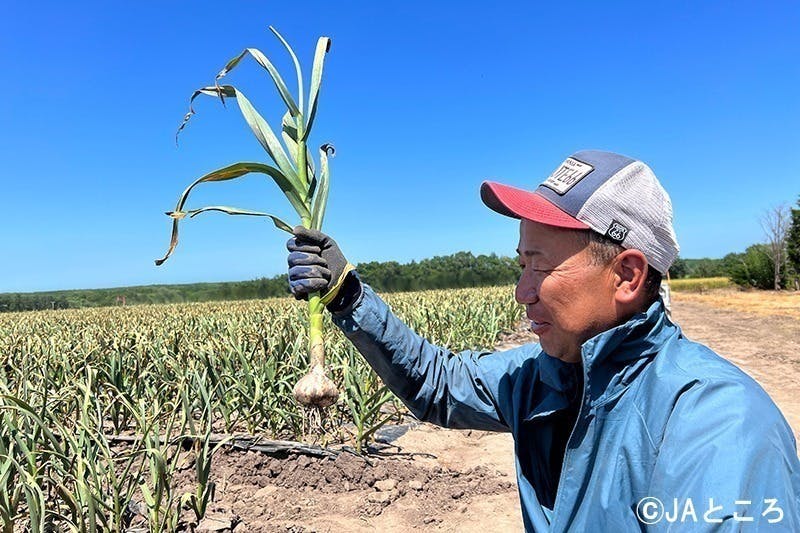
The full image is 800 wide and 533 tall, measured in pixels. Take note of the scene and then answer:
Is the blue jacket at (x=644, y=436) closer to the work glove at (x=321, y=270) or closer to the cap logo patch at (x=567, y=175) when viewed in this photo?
the work glove at (x=321, y=270)

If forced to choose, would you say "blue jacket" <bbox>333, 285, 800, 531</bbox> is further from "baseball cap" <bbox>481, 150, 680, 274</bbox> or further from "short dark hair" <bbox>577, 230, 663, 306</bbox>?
"baseball cap" <bbox>481, 150, 680, 274</bbox>

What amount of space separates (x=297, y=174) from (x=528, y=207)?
3.14 ft

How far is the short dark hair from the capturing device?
1.23 metres

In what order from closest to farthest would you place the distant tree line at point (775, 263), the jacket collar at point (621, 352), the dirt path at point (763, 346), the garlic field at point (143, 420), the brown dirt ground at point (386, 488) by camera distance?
the jacket collar at point (621, 352) → the garlic field at point (143, 420) → the brown dirt ground at point (386, 488) → the dirt path at point (763, 346) → the distant tree line at point (775, 263)

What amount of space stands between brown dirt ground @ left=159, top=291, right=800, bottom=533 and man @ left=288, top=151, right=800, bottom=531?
1.41 metres

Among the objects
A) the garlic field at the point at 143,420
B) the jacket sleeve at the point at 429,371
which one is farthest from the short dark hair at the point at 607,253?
the garlic field at the point at 143,420

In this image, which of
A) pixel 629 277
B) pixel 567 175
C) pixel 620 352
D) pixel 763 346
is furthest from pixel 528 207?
pixel 763 346

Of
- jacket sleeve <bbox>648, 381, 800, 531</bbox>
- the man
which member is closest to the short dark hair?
the man

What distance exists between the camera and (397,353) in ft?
5.61

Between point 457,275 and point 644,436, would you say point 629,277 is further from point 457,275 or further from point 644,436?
point 457,275

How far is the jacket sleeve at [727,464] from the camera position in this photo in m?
0.86

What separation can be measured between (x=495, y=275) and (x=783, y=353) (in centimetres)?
2702

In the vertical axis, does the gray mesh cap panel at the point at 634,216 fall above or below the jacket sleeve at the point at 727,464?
above

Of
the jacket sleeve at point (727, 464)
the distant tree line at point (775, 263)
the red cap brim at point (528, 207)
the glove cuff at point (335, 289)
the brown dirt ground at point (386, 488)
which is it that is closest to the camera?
the jacket sleeve at point (727, 464)
